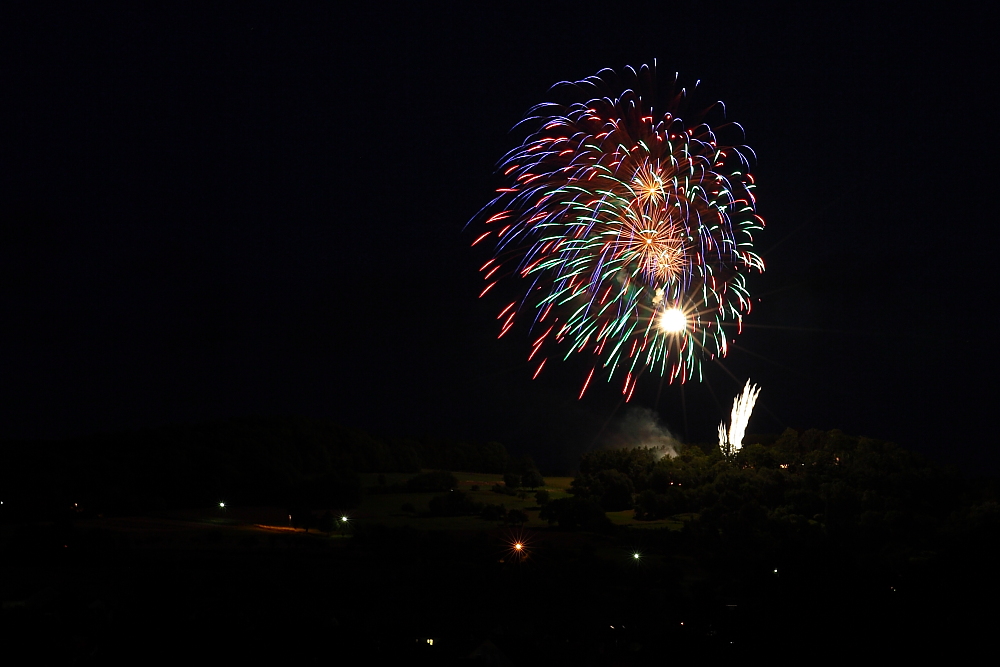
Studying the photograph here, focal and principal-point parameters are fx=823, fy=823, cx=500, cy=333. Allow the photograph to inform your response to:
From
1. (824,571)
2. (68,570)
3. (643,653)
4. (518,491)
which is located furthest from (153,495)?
(824,571)

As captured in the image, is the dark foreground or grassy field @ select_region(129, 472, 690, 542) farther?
grassy field @ select_region(129, 472, 690, 542)

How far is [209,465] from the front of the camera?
53531 mm

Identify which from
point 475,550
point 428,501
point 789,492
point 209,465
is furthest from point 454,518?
point 789,492

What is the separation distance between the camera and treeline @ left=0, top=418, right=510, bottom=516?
157ft

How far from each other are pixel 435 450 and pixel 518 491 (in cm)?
2127

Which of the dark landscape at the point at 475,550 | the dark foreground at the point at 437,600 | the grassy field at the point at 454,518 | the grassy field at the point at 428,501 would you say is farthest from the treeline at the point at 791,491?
the dark foreground at the point at 437,600

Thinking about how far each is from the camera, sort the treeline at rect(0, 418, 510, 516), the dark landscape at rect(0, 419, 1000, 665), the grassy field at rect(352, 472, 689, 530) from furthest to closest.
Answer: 1. the treeline at rect(0, 418, 510, 516)
2. the grassy field at rect(352, 472, 689, 530)
3. the dark landscape at rect(0, 419, 1000, 665)

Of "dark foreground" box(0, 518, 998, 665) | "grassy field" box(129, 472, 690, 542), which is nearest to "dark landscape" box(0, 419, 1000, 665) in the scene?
"dark foreground" box(0, 518, 998, 665)

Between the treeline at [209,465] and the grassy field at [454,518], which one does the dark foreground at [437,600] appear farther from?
the treeline at [209,465]

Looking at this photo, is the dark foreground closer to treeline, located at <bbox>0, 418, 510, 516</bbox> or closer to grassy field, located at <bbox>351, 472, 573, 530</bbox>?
grassy field, located at <bbox>351, 472, 573, 530</bbox>

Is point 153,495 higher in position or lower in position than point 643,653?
A: higher

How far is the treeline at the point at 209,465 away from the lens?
4772 centimetres

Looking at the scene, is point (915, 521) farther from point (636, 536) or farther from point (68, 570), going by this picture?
point (68, 570)

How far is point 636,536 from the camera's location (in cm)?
4325
